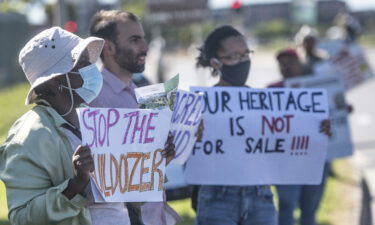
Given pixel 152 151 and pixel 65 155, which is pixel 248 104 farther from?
pixel 65 155

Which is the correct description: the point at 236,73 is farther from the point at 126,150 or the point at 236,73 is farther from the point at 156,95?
the point at 126,150

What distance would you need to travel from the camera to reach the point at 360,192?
959cm

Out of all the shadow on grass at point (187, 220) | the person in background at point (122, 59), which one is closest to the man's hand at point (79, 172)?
the person in background at point (122, 59)

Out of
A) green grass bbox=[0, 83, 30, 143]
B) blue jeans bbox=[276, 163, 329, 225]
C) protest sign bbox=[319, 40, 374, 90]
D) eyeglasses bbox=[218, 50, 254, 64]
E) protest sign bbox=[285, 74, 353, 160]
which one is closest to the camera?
eyeglasses bbox=[218, 50, 254, 64]

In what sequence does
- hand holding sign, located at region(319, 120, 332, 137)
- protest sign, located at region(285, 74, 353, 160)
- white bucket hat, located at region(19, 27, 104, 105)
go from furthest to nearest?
protest sign, located at region(285, 74, 353, 160) < hand holding sign, located at region(319, 120, 332, 137) < white bucket hat, located at region(19, 27, 104, 105)

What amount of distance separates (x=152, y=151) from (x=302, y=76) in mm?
3920

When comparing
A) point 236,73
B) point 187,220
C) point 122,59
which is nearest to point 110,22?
point 122,59

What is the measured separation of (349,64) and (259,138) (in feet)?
16.8

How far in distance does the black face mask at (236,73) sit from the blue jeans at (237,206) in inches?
26.2

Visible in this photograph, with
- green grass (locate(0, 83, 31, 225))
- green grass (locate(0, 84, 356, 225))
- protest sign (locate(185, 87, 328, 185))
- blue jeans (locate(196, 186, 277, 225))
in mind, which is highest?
protest sign (locate(185, 87, 328, 185))

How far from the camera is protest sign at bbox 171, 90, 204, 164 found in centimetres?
439

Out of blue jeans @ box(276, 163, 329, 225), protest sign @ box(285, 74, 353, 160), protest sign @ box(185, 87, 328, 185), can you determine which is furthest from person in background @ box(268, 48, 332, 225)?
protest sign @ box(185, 87, 328, 185)

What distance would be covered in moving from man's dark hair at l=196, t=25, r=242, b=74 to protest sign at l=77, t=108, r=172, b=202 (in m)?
1.29

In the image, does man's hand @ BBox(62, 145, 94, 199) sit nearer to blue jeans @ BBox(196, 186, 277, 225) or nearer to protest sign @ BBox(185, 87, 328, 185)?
blue jeans @ BBox(196, 186, 277, 225)
